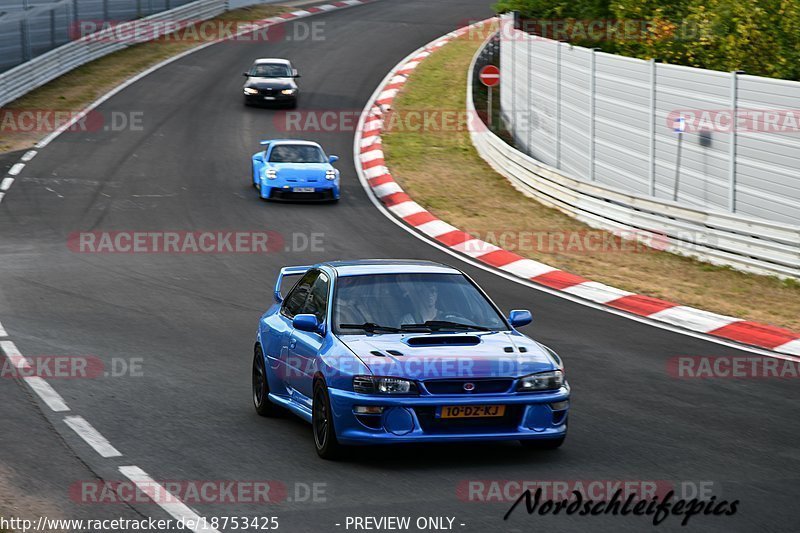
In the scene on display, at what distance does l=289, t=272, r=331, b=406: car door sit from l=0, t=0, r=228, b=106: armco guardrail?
28931mm

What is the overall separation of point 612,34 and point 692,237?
1284 centimetres

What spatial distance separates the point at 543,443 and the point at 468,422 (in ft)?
2.65

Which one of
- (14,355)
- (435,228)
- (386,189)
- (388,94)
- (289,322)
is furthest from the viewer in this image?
(388,94)

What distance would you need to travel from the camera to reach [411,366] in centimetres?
861

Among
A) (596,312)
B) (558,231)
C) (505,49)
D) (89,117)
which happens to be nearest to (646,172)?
(558,231)

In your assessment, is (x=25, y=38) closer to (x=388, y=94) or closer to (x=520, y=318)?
(x=388, y=94)

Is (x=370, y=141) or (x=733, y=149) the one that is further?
(x=370, y=141)

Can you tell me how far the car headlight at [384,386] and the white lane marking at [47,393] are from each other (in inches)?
128

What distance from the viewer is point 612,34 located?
30.9 meters

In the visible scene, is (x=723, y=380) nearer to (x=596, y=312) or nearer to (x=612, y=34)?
(x=596, y=312)

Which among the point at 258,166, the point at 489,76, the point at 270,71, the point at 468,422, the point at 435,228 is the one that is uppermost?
the point at 489,76

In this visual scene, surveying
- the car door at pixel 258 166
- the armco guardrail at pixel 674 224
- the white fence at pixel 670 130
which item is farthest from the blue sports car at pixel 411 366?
the car door at pixel 258 166

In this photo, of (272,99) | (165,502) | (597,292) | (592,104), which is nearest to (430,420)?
(165,502)

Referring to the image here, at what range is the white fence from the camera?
1810cm
